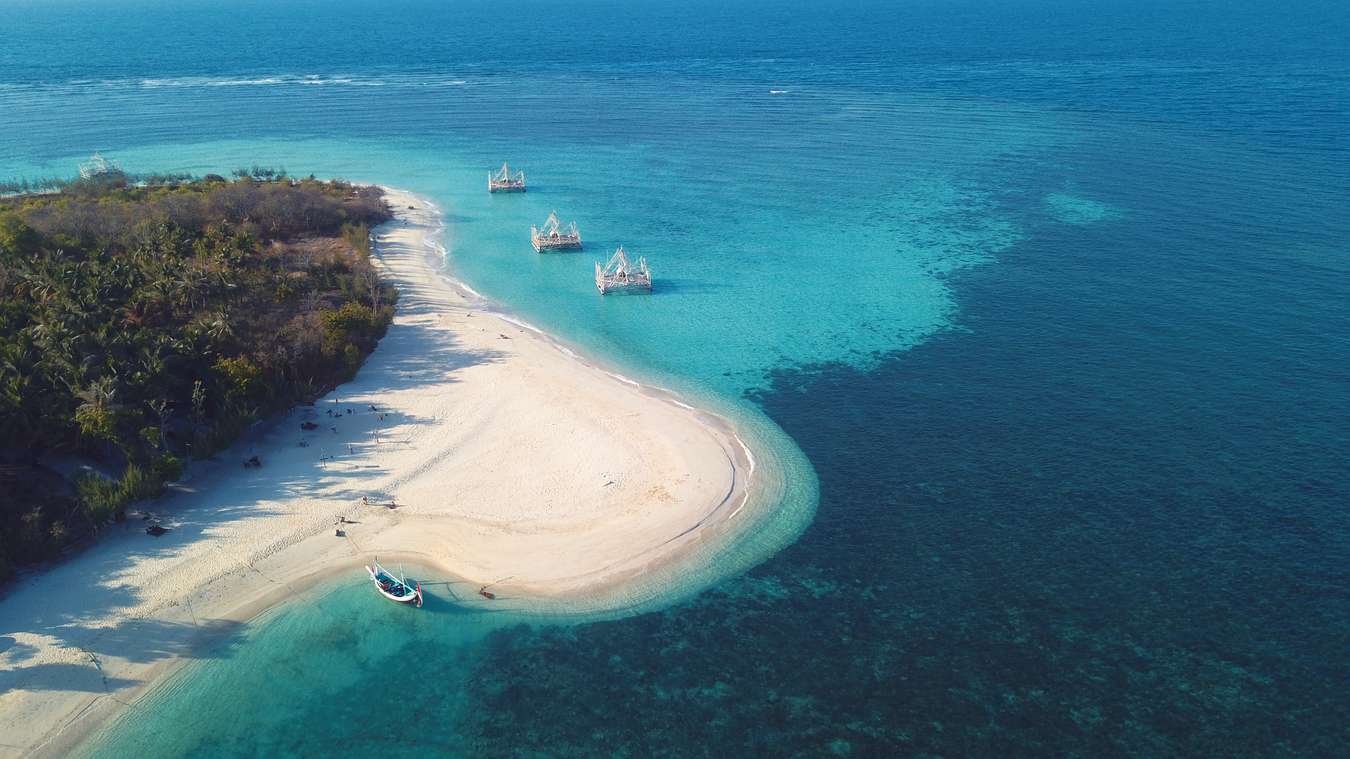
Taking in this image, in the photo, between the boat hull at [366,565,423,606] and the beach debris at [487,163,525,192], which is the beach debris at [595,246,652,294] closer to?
the beach debris at [487,163,525,192]

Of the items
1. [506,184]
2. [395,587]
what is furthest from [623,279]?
[395,587]

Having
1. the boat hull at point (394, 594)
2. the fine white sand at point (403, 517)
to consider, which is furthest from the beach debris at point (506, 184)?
the boat hull at point (394, 594)

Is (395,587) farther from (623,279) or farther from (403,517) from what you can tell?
(623,279)

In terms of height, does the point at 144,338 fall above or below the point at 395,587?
above

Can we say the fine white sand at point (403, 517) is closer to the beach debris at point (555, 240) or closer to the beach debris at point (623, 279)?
the beach debris at point (623, 279)

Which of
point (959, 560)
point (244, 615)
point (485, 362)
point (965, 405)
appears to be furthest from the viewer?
point (485, 362)

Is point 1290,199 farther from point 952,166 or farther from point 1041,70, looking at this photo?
point 1041,70

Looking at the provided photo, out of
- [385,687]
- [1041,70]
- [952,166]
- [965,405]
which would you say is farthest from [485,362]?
[1041,70]
